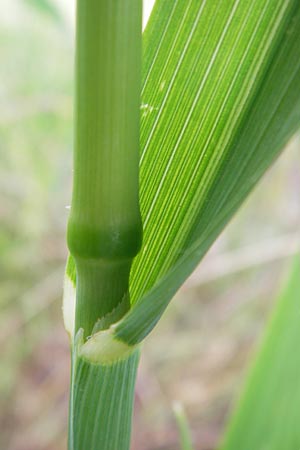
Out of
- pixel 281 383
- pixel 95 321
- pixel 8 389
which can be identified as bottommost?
pixel 8 389

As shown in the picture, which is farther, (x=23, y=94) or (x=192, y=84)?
(x=23, y=94)

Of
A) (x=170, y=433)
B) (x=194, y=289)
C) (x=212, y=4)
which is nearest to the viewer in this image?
(x=212, y=4)

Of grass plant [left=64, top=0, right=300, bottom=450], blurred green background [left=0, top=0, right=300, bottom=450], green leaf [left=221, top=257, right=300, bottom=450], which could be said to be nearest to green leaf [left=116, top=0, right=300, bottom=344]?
grass plant [left=64, top=0, right=300, bottom=450]

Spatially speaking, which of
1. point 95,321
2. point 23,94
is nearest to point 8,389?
point 23,94

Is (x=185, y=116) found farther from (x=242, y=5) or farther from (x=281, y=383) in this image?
(x=281, y=383)

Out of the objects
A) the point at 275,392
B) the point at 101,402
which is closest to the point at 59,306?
the point at 275,392

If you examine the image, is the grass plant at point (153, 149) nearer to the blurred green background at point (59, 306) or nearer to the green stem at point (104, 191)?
the green stem at point (104, 191)

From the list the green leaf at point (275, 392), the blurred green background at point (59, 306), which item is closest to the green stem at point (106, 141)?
the green leaf at point (275, 392)
